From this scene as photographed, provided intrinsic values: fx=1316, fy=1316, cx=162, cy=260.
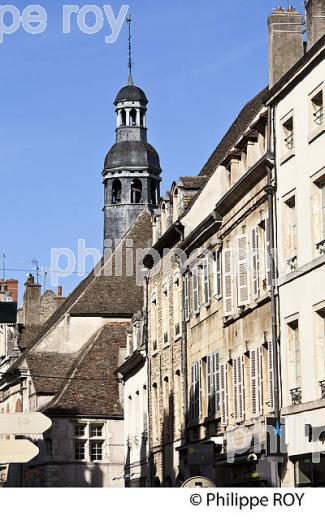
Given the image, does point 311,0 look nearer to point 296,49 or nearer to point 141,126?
point 296,49

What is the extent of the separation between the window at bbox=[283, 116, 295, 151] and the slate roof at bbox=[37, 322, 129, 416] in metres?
27.2

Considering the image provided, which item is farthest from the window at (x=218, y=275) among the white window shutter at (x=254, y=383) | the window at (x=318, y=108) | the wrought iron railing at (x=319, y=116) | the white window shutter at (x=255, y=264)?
the wrought iron railing at (x=319, y=116)

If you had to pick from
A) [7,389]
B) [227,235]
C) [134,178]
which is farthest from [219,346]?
[134,178]

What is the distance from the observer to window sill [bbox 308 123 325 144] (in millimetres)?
24906

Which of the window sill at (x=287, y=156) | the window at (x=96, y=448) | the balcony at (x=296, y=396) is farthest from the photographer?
the window at (x=96, y=448)

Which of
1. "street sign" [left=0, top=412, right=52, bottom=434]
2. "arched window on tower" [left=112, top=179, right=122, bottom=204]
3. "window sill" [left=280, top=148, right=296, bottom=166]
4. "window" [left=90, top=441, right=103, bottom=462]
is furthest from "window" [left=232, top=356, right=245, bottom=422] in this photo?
"arched window on tower" [left=112, top=179, right=122, bottom=204]

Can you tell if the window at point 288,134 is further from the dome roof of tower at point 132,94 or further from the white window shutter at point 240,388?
the dome roof of tower at point 132,94

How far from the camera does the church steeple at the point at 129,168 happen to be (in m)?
72.4

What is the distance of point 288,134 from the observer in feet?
90.7

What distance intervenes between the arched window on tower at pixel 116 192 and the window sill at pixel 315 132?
47.6m

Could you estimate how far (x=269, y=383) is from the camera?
27.9m

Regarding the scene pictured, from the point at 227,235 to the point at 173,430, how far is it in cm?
878

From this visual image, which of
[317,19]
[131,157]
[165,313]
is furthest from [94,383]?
[317,19]

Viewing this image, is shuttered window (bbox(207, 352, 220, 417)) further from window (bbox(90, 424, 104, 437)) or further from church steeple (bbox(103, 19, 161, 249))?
church steeple (bbox(103, 19, 161, 249))
